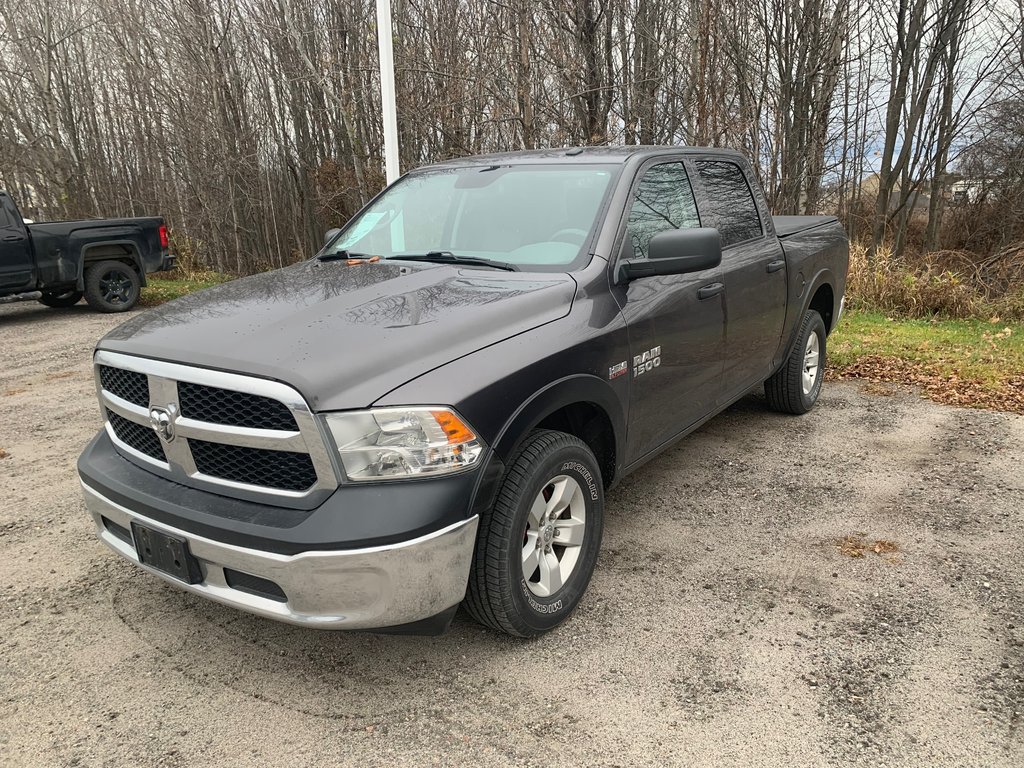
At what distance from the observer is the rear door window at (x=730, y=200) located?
169 inches

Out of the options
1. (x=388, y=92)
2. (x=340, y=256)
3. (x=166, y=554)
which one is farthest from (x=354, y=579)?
(x=388, y=92)

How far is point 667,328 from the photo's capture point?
11.5ft

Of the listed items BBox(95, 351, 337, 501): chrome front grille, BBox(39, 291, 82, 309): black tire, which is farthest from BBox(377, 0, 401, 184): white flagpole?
BBox(39, 291, 82, 309): black tire

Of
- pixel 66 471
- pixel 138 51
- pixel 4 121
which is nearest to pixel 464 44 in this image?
pixel 138 51

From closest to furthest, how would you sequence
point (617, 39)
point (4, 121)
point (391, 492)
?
point (391, 492) < point (617, 39) < point (4, 121)

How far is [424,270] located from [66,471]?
297 centimetres

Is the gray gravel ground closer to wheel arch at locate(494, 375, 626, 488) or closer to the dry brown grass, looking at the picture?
wheel arch at locate(494, 375, 626, 488)

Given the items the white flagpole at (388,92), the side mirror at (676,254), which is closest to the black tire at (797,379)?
the side mirror at (676,254)

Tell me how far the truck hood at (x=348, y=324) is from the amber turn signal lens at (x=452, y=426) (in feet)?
0.52

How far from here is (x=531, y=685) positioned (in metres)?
2.65

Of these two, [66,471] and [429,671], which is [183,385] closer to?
[429,671]

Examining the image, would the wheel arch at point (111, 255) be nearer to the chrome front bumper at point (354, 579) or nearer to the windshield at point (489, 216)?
the windshield at point (489, 216)

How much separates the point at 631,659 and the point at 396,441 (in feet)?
4.13

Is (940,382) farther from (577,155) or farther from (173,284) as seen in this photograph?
(173,284)
